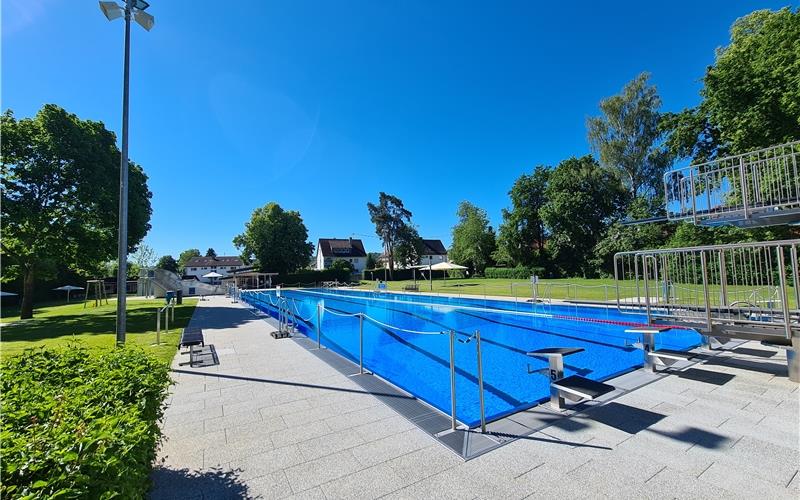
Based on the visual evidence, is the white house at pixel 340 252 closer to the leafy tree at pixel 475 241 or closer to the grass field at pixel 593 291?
the leafy tree at pixel 475 241

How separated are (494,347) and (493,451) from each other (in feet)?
20.3

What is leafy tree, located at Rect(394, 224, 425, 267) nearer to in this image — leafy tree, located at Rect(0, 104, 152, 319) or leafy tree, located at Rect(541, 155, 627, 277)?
leafy tree, located at Rect(541, 155, 627, 277)

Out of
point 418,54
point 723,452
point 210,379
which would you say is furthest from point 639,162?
point 210,379

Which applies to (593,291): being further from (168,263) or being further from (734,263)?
(168,263)

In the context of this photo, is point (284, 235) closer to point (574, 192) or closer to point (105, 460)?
point (574, 192)

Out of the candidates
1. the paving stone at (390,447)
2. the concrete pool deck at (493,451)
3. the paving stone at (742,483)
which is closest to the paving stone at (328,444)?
the concrete pool deck at (493,451)

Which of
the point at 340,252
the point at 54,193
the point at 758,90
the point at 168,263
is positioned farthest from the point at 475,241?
the point at 168,263

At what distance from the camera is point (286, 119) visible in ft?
49.5

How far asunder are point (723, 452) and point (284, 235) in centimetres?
4900

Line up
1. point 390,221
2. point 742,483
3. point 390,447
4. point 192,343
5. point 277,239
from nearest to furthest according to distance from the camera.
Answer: point 742,483, point 390,447, point 192,343, point 277,239, point 390,221

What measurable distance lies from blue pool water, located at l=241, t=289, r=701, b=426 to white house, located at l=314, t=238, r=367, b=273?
5083 centimetres

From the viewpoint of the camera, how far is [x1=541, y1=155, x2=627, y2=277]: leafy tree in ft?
108

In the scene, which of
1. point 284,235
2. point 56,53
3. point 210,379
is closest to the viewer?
point 210,379

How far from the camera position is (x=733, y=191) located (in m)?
7.91
